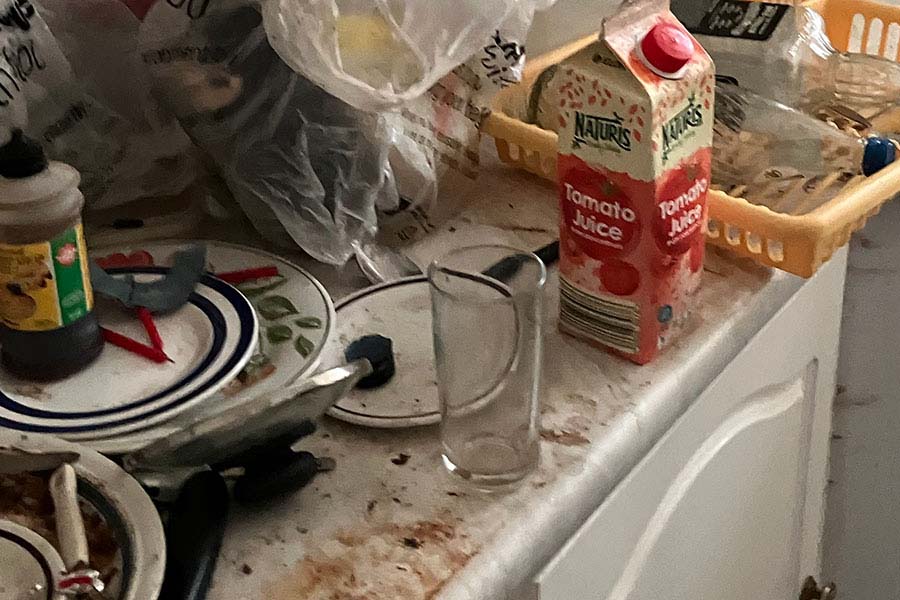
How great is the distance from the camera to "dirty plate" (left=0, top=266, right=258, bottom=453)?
565 mm

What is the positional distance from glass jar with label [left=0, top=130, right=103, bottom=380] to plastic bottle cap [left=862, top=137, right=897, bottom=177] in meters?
0.56

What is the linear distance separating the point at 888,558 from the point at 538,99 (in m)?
0.81

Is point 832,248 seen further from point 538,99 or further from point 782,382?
point 538,99

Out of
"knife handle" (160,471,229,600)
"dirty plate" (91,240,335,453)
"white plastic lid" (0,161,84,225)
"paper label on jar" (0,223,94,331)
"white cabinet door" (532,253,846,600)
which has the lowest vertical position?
"white cabinet door" (532,253,846,600)

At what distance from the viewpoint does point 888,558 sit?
1288 mm

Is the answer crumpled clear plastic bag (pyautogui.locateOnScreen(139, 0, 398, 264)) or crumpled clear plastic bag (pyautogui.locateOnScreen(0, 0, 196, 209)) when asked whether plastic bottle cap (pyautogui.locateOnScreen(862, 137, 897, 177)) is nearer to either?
crumpled clear plastic bag (pyautogui.locateOnScreen(139, 0, 398, 264))

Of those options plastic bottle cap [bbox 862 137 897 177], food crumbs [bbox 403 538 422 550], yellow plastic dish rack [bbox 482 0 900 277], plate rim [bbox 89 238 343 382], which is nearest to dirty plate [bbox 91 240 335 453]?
plate rim [bbox 89 238 343 382]

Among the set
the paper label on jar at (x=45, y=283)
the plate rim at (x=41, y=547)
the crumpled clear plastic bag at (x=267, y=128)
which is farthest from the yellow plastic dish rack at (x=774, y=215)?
Result: the plate rim at (x=41, y=547)

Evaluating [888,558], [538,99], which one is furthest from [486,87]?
[888,558]

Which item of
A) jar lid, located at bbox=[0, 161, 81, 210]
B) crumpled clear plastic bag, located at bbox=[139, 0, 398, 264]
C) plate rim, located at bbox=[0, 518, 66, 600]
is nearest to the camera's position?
plate rim, located at bbox=[0, 518, 66, 600]

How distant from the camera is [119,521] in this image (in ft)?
1.61

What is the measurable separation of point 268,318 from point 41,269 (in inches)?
5.8

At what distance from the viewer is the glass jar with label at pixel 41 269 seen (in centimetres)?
56

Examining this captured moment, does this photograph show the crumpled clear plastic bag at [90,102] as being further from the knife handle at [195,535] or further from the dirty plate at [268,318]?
the knife handle at [195,535]
